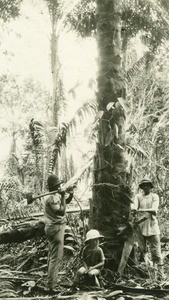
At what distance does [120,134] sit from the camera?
6832 millimetres

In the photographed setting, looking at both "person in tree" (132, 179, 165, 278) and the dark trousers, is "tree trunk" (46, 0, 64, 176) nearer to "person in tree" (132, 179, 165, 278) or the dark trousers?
"person in tree" (132, 179, 165, 278)

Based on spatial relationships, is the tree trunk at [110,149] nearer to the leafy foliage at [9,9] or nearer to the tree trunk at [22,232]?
the tree trunk at [22,232]

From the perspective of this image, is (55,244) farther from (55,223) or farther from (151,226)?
(151,226)

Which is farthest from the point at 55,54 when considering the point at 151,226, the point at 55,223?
the point at 55,223

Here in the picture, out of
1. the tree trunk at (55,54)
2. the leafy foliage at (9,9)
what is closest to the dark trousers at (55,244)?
the tree trunk at (55,54)

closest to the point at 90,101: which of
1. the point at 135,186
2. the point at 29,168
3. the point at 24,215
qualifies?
the point at 135,186

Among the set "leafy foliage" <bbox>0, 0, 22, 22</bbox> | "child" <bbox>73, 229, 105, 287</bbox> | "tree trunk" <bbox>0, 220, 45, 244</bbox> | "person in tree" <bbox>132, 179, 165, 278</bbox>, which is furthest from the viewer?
"leafy foliage" <bbox>0, 0, 22, 22</bbox>

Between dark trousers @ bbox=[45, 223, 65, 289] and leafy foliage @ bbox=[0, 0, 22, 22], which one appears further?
leafy foliage @ bbox=[0, 0, 22, 22]

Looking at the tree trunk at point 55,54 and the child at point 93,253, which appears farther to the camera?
the tree trunk at point 55,54

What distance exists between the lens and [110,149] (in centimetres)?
679

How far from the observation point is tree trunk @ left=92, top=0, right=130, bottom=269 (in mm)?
6637

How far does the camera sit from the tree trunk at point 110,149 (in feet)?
21.8

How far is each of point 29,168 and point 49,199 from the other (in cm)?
699

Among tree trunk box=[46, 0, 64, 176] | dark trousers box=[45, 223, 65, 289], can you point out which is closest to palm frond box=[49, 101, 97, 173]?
dark trousers box=[45, 223, 65, 289]
